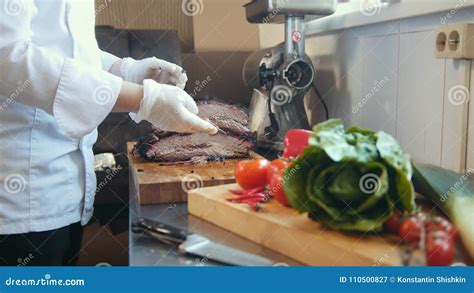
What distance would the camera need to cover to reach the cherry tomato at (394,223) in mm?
487

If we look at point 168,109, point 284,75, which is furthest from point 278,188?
point 284,75

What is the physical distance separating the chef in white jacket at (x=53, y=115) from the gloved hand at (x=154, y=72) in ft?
0.34

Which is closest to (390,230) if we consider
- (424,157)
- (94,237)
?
(424,157)

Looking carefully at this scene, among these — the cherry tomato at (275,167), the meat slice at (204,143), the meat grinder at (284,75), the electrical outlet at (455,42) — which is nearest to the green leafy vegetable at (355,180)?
the cherry tomato at (275,167)

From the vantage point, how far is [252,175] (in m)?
0.64

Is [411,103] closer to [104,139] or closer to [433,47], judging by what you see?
[433,47]

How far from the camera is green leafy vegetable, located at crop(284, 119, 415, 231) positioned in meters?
0.48

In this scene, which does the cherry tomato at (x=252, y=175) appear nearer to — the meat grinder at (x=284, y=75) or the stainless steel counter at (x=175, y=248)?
the stainless steel counter at (x=175, y=248)

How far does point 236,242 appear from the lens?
55 centimetres

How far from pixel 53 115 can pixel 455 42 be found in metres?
0.50

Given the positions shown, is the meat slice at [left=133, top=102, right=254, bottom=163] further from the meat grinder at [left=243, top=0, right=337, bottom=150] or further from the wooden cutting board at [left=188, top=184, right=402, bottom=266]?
the wooden cutting board at [left=188, top=184, right=402, bottom=266]

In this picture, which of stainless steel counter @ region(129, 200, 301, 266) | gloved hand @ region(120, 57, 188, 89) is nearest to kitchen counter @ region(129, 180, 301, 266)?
stainless steel counter @ region(129, 200, 301, 266)

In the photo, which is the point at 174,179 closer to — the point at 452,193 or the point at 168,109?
the point at 168,109

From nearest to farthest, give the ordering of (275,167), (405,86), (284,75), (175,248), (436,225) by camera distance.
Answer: (436,225) → (175,248) → (275,167) → (405,86) → (284,75)
